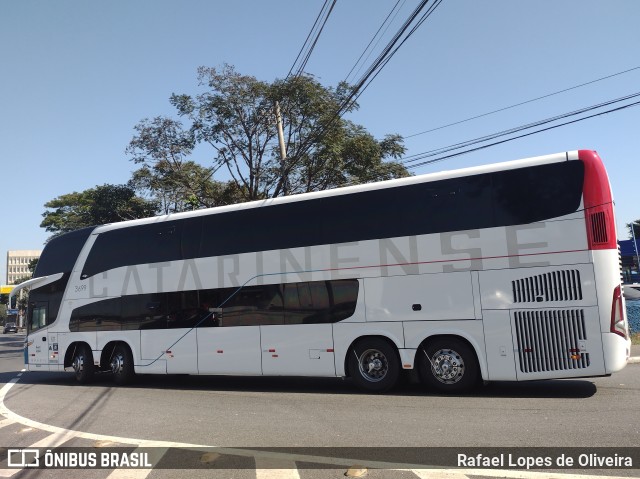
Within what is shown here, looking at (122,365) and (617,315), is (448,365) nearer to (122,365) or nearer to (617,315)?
(617,315)

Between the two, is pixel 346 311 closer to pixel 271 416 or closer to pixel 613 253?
pixel 271 416

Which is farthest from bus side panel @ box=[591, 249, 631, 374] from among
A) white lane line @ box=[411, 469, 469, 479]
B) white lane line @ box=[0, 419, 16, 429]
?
white lane line @ box=[0, 419, 16, 429]

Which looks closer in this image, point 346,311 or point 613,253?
point 613,253

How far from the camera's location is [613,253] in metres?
8.12

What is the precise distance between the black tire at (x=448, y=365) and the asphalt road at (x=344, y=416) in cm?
26

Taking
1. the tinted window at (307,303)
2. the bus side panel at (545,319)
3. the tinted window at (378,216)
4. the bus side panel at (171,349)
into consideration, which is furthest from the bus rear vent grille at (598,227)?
the bus side panel at (171,349)

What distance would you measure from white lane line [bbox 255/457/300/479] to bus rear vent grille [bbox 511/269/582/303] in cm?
503

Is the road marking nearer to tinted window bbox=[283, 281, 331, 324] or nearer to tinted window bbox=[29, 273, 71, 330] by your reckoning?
tinted window bbox=[283, 281, 331, 324]

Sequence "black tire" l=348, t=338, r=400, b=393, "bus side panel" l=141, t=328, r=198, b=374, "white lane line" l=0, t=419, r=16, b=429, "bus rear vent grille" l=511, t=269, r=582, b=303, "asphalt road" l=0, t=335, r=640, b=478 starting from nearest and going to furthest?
"asphalt road" l=0, t=335, r=640, b=478 → "bus rear vent grille" l=511, t=269, r=582, b=303 → "white lane line" l=0, t=419, r=16, b=429 → "black tire" l=348, t=338, r=400, b=393 → "bus side panel" l=141, t=328, r=198, b=374

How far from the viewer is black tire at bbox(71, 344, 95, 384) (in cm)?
1348

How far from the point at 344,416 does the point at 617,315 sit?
4.60 meters

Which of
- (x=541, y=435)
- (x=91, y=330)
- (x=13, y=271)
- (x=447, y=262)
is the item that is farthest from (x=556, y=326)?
(x=13, y=271)

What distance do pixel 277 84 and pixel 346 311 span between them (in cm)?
1241

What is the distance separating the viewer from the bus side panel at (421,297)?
8969mm
